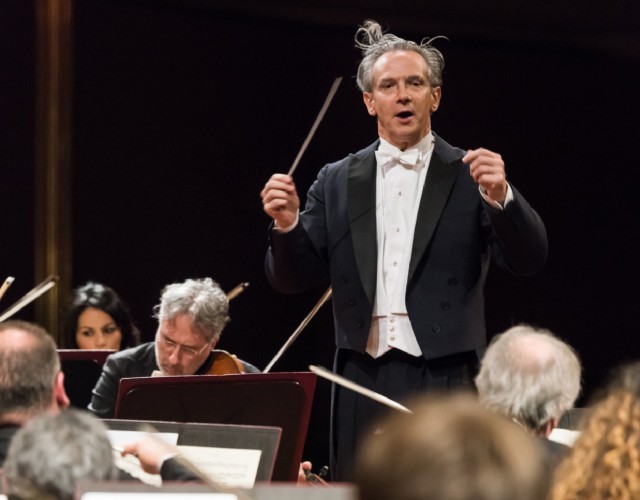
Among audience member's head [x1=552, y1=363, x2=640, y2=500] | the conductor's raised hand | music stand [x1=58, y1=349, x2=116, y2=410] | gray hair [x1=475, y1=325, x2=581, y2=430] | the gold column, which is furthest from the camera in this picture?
the gold column

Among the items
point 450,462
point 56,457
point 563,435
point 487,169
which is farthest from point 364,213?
point 450,462

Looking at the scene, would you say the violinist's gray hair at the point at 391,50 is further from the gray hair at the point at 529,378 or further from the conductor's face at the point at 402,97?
the gray hair at the point at 529,378

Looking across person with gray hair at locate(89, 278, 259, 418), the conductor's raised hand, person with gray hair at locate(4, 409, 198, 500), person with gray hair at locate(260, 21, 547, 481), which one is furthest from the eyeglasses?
person with gray hair at locate(4, 409, 198, 500)

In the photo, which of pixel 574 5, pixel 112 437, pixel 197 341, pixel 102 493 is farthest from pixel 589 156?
pixel 102 493

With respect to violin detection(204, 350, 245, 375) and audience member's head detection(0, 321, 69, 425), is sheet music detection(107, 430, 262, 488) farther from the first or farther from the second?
violin detection(204, 350, 245, 375)

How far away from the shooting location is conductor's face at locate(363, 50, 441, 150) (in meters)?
2.89

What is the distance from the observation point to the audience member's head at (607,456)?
146 cm

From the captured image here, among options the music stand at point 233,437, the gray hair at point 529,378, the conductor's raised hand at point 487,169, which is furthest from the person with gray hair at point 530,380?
the conductor's raised hand at point 487,169

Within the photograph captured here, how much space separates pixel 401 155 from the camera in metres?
2.92

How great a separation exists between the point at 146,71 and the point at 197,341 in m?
2.02

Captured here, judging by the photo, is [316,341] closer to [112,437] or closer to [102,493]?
[112,437]

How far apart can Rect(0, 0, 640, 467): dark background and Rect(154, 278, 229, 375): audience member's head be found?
61.9 inches

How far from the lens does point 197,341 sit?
377 centimetres

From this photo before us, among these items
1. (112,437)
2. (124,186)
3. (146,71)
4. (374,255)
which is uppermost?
(146,71)
